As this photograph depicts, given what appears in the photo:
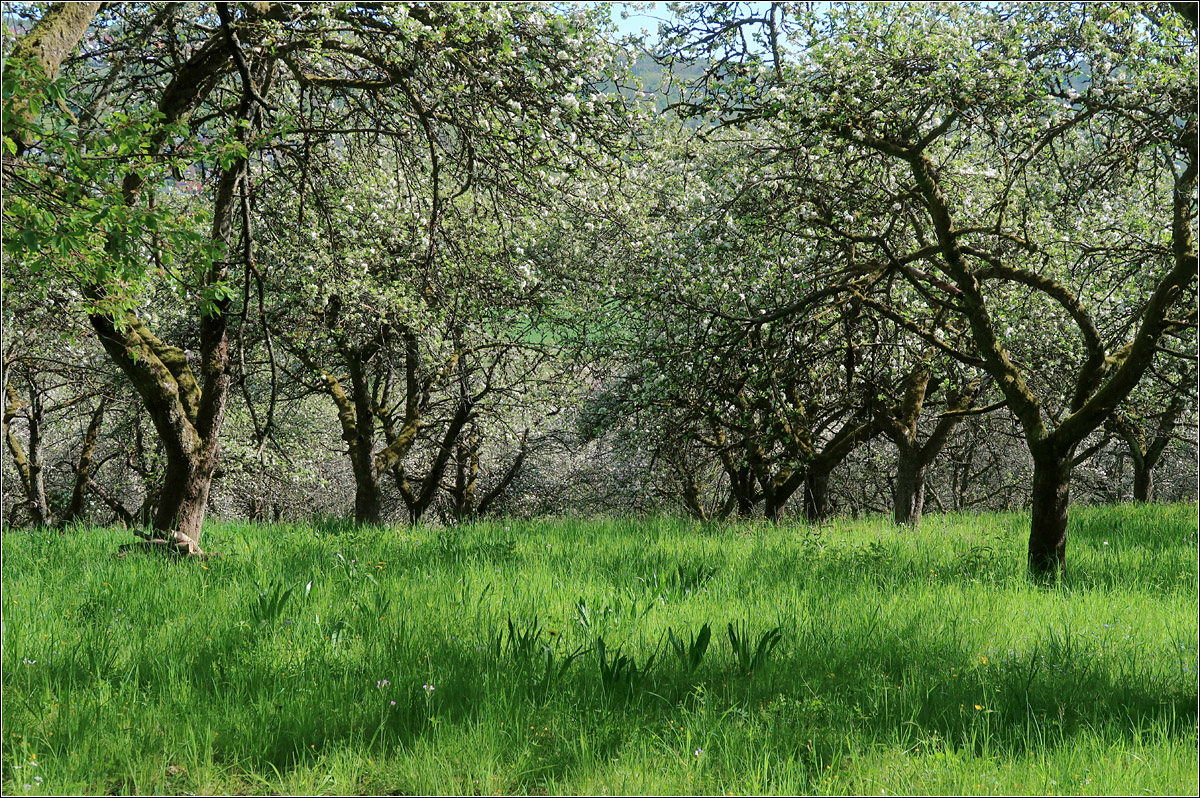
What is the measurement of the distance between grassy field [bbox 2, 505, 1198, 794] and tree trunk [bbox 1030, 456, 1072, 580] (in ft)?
0.78

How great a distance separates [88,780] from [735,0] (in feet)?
22.2

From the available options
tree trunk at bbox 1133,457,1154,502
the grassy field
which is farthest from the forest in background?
tree trunk at bbox 1133,457,1154,502

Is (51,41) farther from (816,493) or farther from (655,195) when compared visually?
(816,493)

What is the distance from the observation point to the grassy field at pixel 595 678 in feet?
11.0

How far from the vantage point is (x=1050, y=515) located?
684 centimetres

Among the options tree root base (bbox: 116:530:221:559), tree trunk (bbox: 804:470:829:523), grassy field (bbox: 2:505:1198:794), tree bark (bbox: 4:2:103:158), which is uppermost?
tree bark (bbox: 4:2:103:158)

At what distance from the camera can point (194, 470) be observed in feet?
24.8

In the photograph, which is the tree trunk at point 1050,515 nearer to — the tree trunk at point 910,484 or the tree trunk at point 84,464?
the tree trunk at point 910,484

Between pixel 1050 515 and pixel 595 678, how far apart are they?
15.2 ft

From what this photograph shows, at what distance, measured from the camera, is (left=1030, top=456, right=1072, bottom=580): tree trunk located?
6.80 meters

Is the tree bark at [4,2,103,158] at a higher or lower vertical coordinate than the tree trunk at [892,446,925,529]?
higher

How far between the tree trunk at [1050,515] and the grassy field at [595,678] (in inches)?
9.4

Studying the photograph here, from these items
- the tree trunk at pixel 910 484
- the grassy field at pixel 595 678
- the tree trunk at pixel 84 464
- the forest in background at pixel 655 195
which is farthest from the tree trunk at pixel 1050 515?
the tree trunk at pixel 84 464

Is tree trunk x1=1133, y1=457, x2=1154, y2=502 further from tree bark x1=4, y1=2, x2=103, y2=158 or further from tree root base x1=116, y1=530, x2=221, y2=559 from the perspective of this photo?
tree bark x1=4, y1=2, x2=103, y2=158
